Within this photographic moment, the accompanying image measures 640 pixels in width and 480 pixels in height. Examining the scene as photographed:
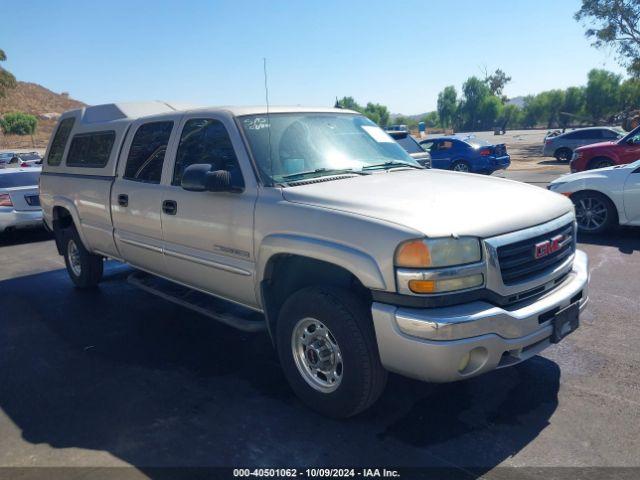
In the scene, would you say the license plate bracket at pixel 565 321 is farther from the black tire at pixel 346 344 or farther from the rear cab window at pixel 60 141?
the rear cab window at pixel 60 141

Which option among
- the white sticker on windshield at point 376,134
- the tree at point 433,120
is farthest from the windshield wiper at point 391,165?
the tree at point 433,120

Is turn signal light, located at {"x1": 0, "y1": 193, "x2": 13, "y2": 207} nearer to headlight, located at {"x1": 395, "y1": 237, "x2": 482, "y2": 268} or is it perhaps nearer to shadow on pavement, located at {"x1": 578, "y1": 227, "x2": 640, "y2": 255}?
headlight, located at {"x1": 395, "y1": 237, "x2": 482, "y2": 268}

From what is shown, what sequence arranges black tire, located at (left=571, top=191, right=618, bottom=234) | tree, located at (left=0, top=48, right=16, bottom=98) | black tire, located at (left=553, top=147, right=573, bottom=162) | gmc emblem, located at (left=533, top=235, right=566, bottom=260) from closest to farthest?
gmc emblem, located at (left=533, top=235, right=566, bottom=260) < black tire, located at (left=571, top=191, right=618, bottom=234) < black tire, located at (left=553, top=147, right=573, bottom=162) < tree, located at (left=0, top=48, right=16, bottom=98)

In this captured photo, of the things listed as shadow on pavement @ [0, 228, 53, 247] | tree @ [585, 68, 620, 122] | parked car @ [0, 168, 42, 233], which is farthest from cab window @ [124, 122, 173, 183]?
tree @ [585, 68, 620, 122]

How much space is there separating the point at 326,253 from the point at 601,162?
13.3 meters

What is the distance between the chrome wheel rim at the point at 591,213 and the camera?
7.80 m

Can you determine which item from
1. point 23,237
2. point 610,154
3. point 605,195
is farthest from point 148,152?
point 610,154

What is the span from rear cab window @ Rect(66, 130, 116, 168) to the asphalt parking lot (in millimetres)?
1760

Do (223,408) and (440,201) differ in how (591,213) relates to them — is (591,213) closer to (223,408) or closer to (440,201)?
(440,201)

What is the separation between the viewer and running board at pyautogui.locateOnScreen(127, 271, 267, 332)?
3928 mm

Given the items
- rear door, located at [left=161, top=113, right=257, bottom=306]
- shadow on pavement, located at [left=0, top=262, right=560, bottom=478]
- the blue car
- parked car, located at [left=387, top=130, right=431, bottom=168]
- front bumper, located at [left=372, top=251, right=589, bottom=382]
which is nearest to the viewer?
front bumper, located at [left=372, top=251, right=589, bottom=382]

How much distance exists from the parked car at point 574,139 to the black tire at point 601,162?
32.8 feet

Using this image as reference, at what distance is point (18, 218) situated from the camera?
9617 mm

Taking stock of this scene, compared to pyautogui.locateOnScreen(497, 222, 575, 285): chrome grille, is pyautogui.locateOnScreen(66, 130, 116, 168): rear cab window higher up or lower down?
higher up
